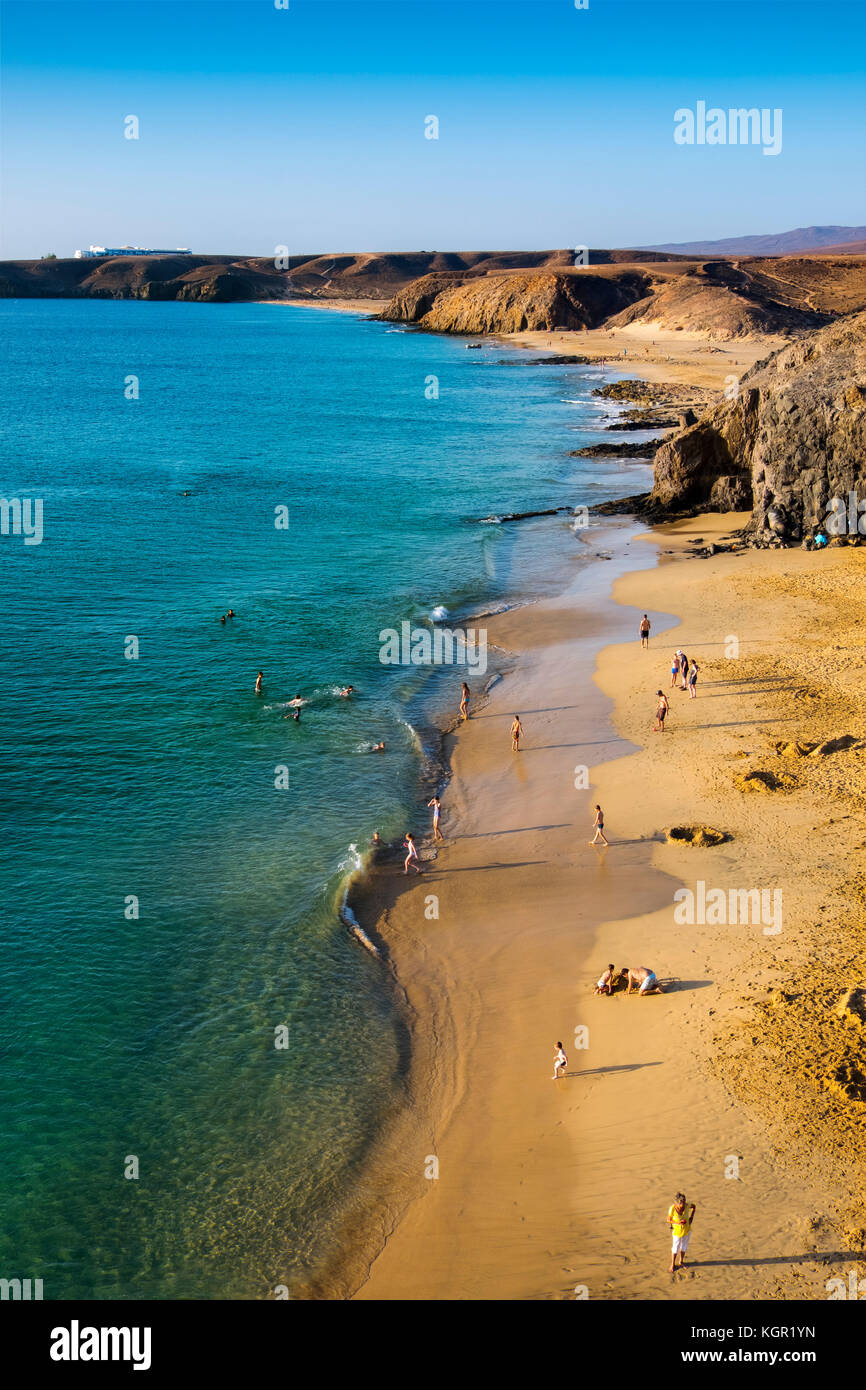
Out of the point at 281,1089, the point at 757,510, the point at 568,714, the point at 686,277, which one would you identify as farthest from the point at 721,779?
the point at 686,277

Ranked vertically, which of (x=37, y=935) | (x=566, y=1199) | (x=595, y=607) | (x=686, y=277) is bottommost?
(x=566, y=1199)

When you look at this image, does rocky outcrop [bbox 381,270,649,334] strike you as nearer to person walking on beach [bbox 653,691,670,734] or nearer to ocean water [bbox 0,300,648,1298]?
ocean water [bbox 0,300,648,1298]

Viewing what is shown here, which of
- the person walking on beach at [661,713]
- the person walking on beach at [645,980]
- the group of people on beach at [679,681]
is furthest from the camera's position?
the group of people on beach at [679,681]

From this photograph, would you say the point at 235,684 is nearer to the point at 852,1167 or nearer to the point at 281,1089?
the point at 281,1089
